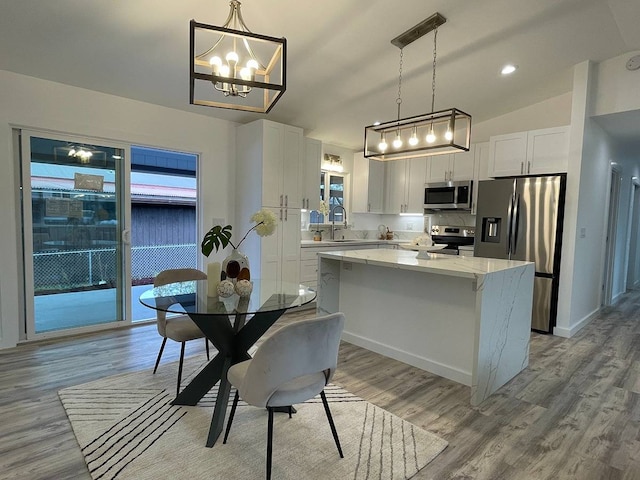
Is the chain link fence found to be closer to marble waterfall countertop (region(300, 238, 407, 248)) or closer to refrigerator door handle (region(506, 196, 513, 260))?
marble waterfall countertop (region(300, 238, 407, 248))

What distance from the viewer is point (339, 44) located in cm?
322

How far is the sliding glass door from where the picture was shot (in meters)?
3.41

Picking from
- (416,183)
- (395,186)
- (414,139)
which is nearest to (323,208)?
(395,186)

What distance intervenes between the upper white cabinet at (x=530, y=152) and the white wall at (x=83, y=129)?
3.50m

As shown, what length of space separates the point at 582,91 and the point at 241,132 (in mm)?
3929

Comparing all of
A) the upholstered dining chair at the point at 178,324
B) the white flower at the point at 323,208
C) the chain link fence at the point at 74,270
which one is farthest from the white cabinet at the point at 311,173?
the chain link fence at the point at 74,270

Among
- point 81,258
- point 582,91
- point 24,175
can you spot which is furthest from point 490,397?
point 24,175

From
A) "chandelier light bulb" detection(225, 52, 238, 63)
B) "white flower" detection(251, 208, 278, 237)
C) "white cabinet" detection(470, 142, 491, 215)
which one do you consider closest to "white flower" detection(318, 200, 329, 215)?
"white cabinet" detection(470, 142, 491, 215)

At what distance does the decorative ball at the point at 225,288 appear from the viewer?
2184mm

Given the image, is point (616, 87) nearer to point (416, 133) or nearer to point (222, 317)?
point (416, 133)

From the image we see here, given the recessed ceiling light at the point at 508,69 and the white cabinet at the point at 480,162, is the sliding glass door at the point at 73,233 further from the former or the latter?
the white cabinet at the point at 480,162

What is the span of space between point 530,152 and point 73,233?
5201 millimetres

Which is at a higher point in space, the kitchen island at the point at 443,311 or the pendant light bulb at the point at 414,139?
the pendant light bulb at the point at 414,139

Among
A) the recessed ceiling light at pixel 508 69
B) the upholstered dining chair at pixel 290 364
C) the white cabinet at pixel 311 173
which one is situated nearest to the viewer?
the upholstered dining chair at pixel 290 364
